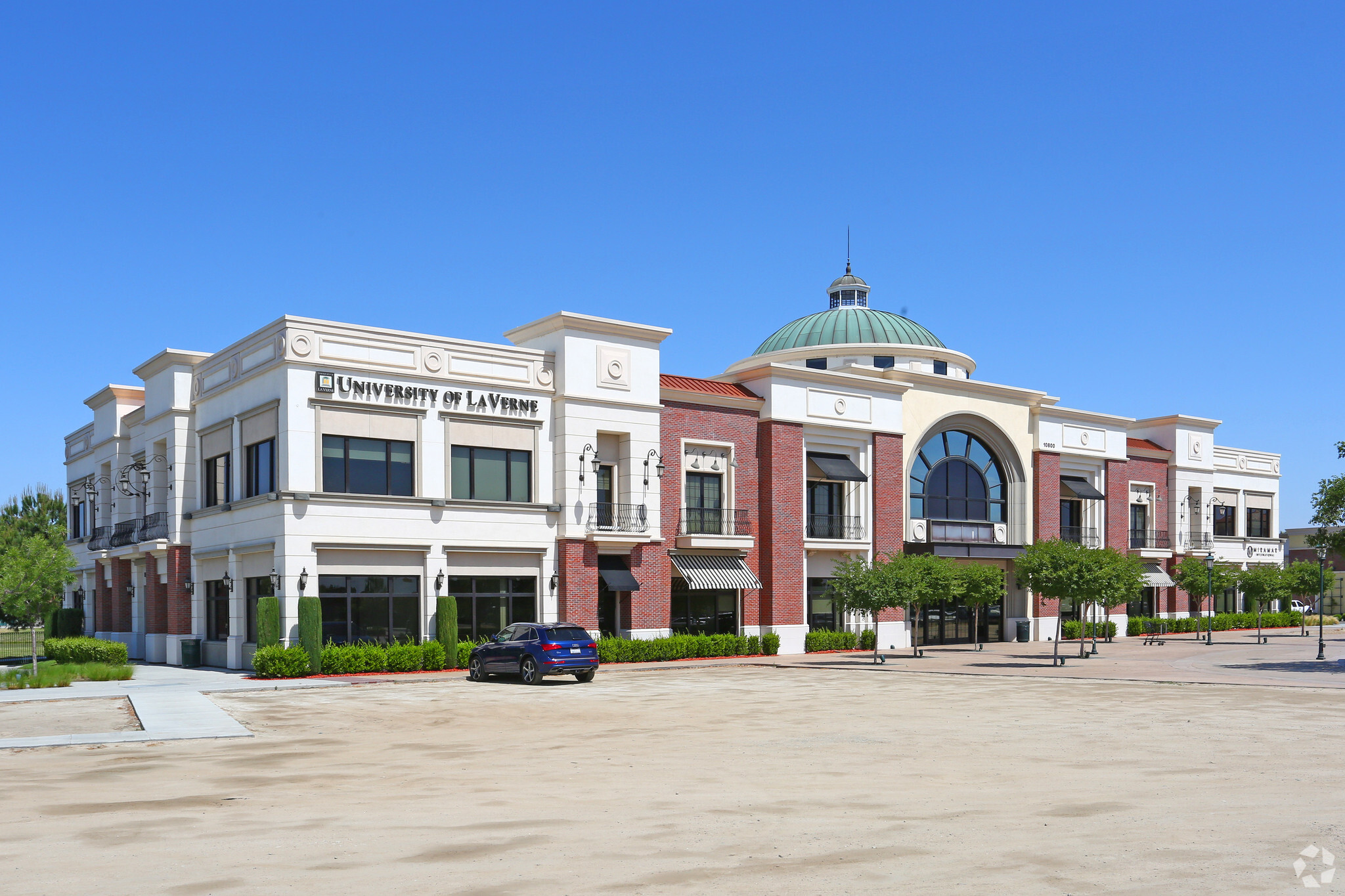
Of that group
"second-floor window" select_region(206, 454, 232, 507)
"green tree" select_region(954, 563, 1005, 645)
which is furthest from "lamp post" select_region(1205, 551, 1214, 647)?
"second-floor window" select_region(206, 454, 232, 507)

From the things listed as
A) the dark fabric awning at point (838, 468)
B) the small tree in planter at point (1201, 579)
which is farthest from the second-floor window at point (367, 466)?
the small tree in planter at point (1201, 579)

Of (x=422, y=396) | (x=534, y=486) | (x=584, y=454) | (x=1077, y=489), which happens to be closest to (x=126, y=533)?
(x=422, y=396)

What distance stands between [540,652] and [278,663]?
7.63 meters

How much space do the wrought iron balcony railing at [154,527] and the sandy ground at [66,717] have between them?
14614 millimetres

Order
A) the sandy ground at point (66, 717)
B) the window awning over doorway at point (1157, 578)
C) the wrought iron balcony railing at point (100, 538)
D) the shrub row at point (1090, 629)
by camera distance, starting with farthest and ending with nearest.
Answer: the window awning over doorway at point (1157, 578) < the shrub row at point (1090, 629) < the wrought iron balcony railing at point (100, 538) < the sandy ground at point (66, 717)

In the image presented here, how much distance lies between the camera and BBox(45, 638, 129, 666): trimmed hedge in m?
38.2

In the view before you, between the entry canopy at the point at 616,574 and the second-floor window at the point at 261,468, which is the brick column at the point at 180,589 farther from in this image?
the entry canopy at the point at 616,574

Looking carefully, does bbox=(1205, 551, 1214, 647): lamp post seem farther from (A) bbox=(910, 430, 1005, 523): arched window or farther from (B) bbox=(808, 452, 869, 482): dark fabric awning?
(B) bbox=(808, 452, 869, 482): dark fabric awning

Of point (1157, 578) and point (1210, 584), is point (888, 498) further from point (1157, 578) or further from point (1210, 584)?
point (1157, 578)

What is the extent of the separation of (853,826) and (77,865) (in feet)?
21.9

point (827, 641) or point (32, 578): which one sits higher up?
point (32, 578)

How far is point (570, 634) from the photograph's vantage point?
30.1 meters

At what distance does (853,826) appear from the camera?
10914 millimetres

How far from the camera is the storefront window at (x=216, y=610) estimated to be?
37.7 m
